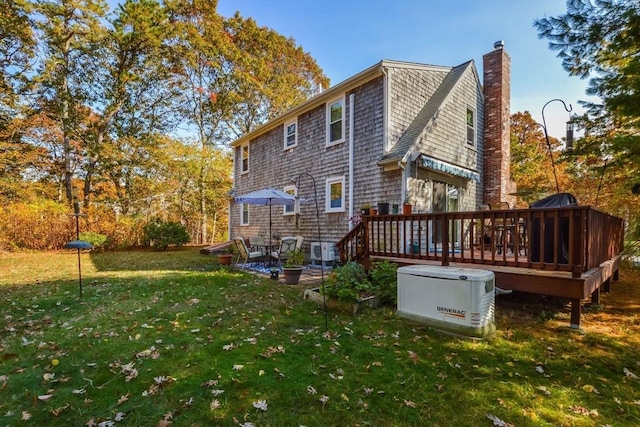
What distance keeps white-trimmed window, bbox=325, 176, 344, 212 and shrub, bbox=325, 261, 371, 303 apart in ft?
13.6

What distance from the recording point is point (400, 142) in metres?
8.88

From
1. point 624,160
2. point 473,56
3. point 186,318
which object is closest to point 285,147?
point 473,56

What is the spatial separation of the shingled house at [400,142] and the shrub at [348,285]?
3.18 metres

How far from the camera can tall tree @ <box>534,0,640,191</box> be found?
14.5ft

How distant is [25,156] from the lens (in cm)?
1569

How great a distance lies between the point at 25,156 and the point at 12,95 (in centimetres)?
303

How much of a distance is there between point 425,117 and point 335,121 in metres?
2.89

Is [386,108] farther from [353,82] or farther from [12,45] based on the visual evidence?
[12,45]

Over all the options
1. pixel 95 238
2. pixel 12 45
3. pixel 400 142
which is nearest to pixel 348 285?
pixel 400 142

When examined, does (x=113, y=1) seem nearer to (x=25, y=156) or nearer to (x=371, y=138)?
(x=25, y=156)

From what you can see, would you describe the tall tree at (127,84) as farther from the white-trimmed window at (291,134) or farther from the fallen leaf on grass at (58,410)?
the fallen leaf on grass at (58,410)

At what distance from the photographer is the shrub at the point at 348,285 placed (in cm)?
513

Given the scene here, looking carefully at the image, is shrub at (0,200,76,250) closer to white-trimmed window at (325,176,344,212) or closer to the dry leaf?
white-trimmed window at (325,176,344,212)

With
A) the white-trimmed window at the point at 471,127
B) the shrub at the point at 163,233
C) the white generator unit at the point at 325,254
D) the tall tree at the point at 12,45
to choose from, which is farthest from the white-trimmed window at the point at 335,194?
the tall tree at the point at 12,45
